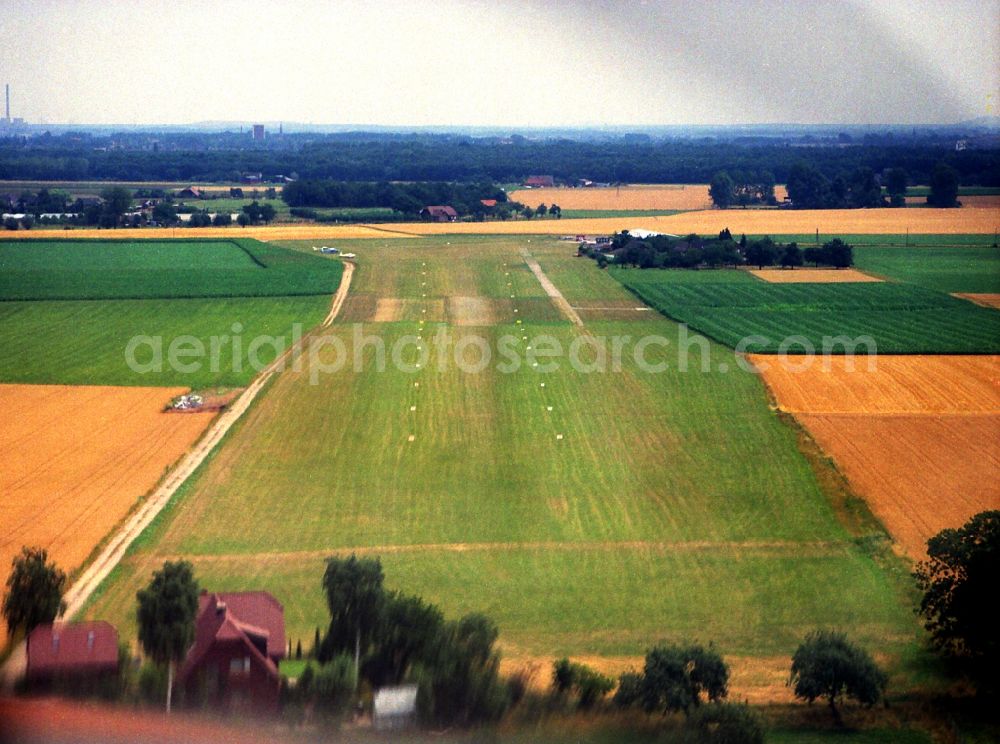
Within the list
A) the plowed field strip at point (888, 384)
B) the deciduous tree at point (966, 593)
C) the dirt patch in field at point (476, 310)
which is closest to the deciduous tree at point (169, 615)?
the deciduous tree at point (966, 593)

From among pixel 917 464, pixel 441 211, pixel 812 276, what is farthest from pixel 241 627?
pixel 441 211

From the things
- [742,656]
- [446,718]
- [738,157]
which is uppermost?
[738,157]

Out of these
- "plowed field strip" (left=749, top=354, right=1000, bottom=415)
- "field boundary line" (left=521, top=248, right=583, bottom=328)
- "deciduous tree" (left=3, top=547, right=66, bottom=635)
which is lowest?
"deciduous tree" (left=3, top=547, right=66, bottom=635)

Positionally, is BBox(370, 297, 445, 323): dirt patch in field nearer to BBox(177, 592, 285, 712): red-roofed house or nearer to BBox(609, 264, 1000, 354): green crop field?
BBox(609, 264, 1000, 354): green crop field

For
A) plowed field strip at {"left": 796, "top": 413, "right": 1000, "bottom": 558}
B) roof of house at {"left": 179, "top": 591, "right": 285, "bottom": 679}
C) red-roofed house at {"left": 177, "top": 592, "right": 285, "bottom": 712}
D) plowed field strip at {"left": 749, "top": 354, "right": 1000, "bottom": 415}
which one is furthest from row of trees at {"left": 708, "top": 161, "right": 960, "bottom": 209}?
red-roofed house at {"left": 177, "top": 592, "right": 285, "bottom": 712}

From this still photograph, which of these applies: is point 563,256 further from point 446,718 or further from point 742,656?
point 446,718

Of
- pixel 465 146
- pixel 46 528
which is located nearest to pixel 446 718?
pixel 46 528

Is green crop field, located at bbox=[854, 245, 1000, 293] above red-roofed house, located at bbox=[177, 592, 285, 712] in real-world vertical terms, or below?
above
